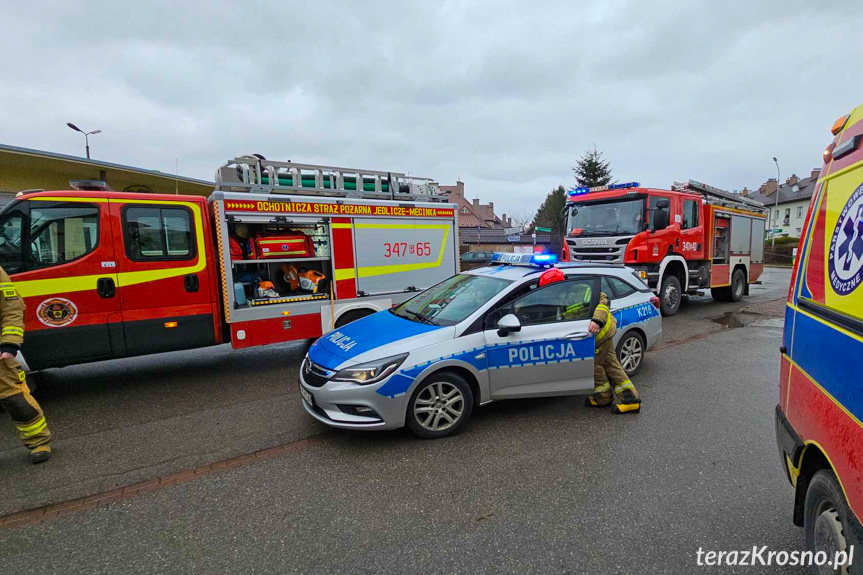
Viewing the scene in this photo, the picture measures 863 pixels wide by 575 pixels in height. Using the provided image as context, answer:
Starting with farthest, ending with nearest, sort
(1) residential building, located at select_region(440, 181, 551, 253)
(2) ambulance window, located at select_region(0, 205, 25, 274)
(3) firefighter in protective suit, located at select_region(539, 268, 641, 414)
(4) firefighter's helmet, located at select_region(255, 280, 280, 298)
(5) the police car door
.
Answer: (1) residential building, located at select_region(440, 181, 551, 253) → (4) firefighter's helmet, located at select_region(255, 280, 280, 298) → (2) ambulance window, located at select_region(0, 205, 25, 274) → (3) firefighter in protective suit, located at select_region(539, 268, 641, 414) → (5) the police car door

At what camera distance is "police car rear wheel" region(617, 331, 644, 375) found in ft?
17.2

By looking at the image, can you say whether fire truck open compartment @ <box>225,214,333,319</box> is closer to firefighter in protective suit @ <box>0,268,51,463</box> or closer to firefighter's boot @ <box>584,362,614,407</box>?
firefighter in protective suit @ <box>0,268,51,463</box>

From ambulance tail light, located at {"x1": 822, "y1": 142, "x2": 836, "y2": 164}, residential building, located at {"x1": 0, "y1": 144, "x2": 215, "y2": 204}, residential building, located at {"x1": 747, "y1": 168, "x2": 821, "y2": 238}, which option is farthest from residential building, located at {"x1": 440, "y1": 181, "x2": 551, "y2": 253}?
residential building, located at {"x1": 747, "y1": 168, "x2": 821, "y2": 238}

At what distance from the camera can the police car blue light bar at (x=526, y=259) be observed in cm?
471

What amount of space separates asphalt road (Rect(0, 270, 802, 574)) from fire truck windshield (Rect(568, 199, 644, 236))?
5.16 m

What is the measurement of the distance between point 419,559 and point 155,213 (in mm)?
4890

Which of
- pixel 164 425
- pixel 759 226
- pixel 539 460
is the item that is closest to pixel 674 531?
pixel 539 460

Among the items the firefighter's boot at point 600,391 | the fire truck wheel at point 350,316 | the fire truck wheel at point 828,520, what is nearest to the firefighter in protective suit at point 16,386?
the fire truck wheel at point 350,316

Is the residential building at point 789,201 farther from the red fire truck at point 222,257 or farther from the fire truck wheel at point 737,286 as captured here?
the red fire truck at point 222,257

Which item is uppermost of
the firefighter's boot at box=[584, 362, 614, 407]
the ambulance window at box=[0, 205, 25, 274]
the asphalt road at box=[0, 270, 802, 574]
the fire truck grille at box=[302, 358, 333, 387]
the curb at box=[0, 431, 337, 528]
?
the ambulance window at box=[0, 205, 25, 274]

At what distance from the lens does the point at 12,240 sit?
14.6 feet

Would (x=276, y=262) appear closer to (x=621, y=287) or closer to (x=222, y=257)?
(x=222, y=257)

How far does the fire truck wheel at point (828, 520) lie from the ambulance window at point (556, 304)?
239 cm

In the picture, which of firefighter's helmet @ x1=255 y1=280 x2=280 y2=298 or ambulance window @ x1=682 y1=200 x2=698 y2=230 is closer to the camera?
firefighter's helmet @ x1=255 y1=280 x2=280 y2=298
